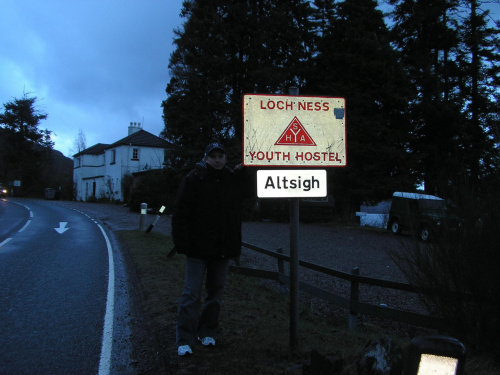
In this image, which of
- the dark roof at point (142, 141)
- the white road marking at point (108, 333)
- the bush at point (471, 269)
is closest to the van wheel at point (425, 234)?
the bush at point (471, 269)

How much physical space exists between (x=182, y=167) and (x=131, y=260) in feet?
60.6

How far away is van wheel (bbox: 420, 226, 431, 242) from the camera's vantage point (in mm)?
4426

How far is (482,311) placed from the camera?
12.9 feet

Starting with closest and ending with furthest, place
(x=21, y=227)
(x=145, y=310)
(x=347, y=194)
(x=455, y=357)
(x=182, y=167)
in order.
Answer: (x=455, y=357) → (x=145, y=310) → (x=21, y=227) → (x=347, y=194) → (x=182, y=167)

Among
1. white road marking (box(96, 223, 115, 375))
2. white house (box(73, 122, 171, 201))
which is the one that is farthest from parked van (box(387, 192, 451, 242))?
white house (box(73, 122, 171, 201))

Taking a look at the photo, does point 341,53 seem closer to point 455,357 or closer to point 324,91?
point 324,91

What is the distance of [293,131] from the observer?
155 inches

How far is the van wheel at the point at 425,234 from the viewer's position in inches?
174

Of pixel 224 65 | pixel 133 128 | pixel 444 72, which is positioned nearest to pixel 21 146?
pixel 133 128

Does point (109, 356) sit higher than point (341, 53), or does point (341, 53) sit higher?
point (341, 53)

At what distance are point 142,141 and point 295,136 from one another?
52.0 metres

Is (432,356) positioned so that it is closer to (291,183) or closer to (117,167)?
(291,183)

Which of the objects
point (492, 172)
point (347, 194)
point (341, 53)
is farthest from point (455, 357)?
point (341, 53)

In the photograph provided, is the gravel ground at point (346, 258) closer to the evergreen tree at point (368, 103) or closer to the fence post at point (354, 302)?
the fence post at point (354, 302)
